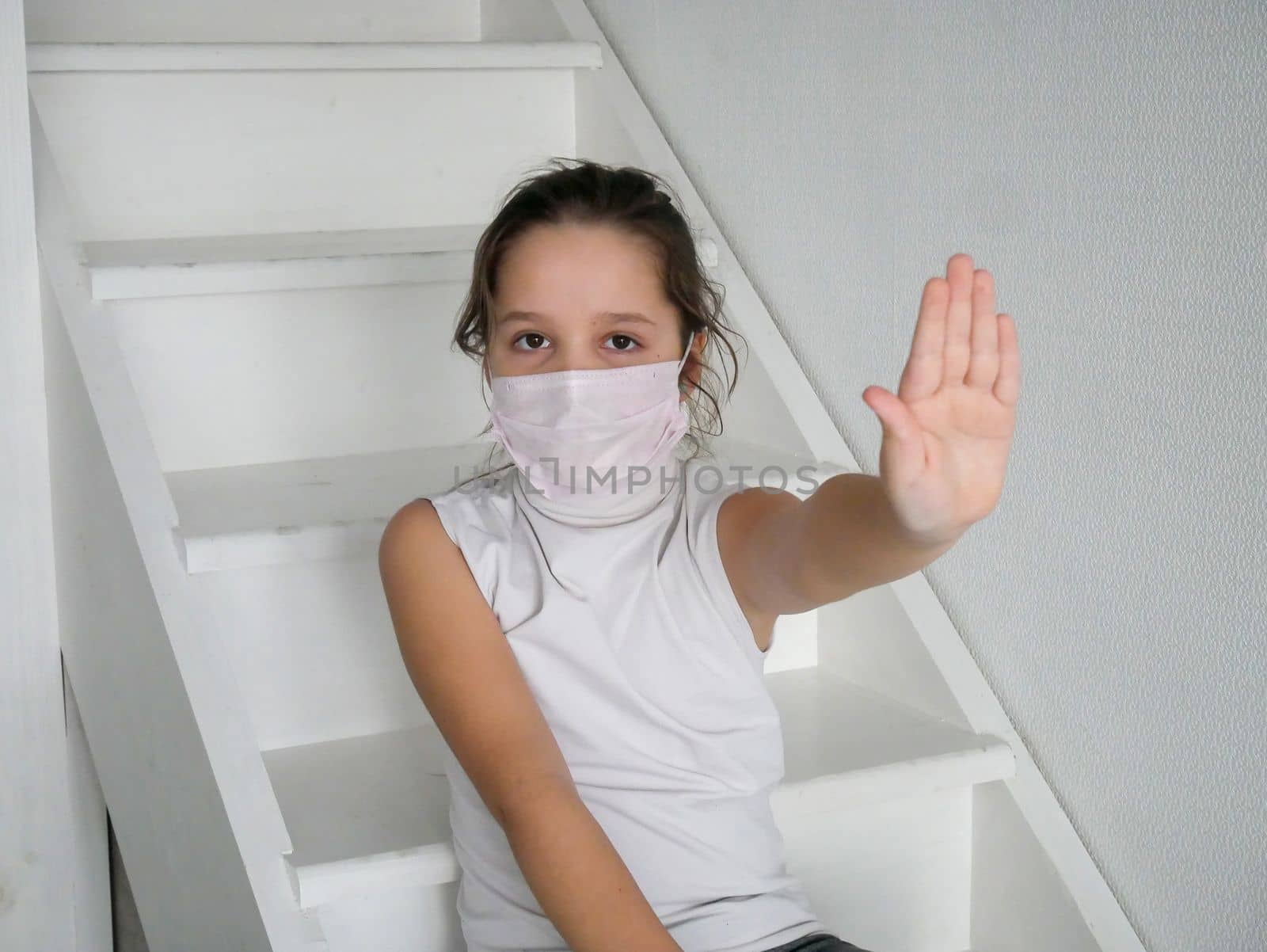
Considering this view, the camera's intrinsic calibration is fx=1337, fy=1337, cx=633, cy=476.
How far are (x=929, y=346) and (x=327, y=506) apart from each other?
634 millimetres

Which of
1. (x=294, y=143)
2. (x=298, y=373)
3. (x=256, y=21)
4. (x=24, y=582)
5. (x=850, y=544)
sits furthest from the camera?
(x=256, y=21)

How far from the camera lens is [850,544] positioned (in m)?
0.88

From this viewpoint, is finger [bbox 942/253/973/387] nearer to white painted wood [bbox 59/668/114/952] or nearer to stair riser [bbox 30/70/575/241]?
stair riser [bbox 30/70/575/241]

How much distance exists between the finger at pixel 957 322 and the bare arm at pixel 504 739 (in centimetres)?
39

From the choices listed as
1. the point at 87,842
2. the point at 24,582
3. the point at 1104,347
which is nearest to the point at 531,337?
the point at 1104,347

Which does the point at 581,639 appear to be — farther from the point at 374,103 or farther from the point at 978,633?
the point at 374,103

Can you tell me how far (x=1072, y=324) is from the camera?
1.07 m

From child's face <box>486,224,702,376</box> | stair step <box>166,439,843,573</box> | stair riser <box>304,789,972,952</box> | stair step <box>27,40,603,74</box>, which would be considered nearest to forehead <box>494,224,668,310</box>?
child's face <box>486,224,702,376</box>

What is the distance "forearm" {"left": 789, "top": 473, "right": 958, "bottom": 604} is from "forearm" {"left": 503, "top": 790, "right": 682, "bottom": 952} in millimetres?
228

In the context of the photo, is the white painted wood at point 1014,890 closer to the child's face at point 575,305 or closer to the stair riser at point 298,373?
the child's face at point 575,305

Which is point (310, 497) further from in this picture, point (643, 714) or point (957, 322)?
point (957, 322)

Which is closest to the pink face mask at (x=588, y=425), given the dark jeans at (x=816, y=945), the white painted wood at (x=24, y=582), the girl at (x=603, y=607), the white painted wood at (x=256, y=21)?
the girl at (x=603, y=607)

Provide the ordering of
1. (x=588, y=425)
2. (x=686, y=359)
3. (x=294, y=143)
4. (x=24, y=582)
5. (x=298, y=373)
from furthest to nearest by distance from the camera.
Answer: (x=294, y=143) < (x=298, y=373) < (x=24, y=582) < (x=686, y=359) < (x=588, y=425)

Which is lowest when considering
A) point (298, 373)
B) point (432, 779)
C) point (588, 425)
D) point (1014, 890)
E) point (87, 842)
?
point (87, 842)
